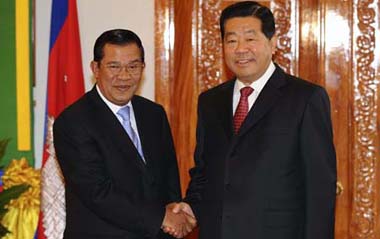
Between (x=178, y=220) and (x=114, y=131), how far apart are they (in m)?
0.50

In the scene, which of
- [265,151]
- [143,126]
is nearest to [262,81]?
[265,151]

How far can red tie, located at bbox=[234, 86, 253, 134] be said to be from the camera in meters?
2.78

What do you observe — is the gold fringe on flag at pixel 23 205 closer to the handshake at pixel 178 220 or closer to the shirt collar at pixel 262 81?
the handshake at pixel 178 220

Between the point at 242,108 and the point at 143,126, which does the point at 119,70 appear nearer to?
the point at 143,126

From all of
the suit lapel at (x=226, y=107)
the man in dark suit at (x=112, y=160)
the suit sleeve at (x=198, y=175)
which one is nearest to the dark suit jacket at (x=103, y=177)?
the man in dark suit at (x=112, y=160)

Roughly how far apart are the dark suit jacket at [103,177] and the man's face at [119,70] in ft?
0.26

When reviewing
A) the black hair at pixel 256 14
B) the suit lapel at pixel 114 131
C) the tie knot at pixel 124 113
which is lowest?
the suit lapel at pixel 114 131

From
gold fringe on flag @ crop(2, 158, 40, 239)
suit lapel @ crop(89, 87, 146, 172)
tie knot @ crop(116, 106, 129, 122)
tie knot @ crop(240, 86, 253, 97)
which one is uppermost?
tie knot @ crop(240, 86, 253, 97)

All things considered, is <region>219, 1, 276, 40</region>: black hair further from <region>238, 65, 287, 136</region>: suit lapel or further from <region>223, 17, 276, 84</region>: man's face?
<region>238, 65, 287, 136</region>: suit lapel

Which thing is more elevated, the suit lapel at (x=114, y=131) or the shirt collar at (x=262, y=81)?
the shirt collar at (x=262, y=81)

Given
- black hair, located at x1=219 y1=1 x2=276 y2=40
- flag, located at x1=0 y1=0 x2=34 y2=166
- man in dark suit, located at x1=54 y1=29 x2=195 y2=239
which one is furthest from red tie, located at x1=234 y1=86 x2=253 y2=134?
flag, located at x1=0 y1=0 x2=34 y2=166

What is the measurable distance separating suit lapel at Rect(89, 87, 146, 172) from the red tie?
0.48 meters

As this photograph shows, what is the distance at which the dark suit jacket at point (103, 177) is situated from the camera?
114 inches

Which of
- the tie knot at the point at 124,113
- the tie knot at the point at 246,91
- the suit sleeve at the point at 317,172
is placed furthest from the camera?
the tie knot at the point at 124,113
